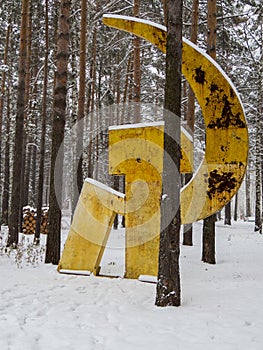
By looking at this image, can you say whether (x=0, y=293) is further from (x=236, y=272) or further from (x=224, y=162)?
(x=236, y=272)

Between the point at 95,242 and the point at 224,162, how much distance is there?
343 cm

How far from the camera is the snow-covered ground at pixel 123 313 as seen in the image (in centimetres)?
414

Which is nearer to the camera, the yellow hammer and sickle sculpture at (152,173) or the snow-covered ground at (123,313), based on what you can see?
the snow-covered ground at (123,313)

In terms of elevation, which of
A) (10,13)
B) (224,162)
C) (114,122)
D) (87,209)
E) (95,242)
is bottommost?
(95,242)

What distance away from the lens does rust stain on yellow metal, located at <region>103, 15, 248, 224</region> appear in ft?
23.9

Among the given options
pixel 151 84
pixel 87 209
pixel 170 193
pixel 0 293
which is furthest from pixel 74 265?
pixel 151 84

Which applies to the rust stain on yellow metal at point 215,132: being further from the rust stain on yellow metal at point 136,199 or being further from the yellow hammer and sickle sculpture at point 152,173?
the rust stain on yellow metal at point 136,199

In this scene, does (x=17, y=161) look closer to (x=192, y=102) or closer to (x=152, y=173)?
(x=152, y=173)

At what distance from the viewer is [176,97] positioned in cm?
606

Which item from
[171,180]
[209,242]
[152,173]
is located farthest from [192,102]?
[171,180]

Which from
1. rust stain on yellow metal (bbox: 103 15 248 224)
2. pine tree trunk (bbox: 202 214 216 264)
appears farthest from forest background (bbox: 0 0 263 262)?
pine tree trunk (bbox: 202 214 216 264)

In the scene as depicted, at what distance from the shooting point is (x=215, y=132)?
742 centimetres

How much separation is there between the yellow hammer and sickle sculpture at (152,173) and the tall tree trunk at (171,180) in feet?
4.90

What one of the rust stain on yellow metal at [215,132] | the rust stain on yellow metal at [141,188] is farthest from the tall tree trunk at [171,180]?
the rust stain on yellow metal at [141,188]
